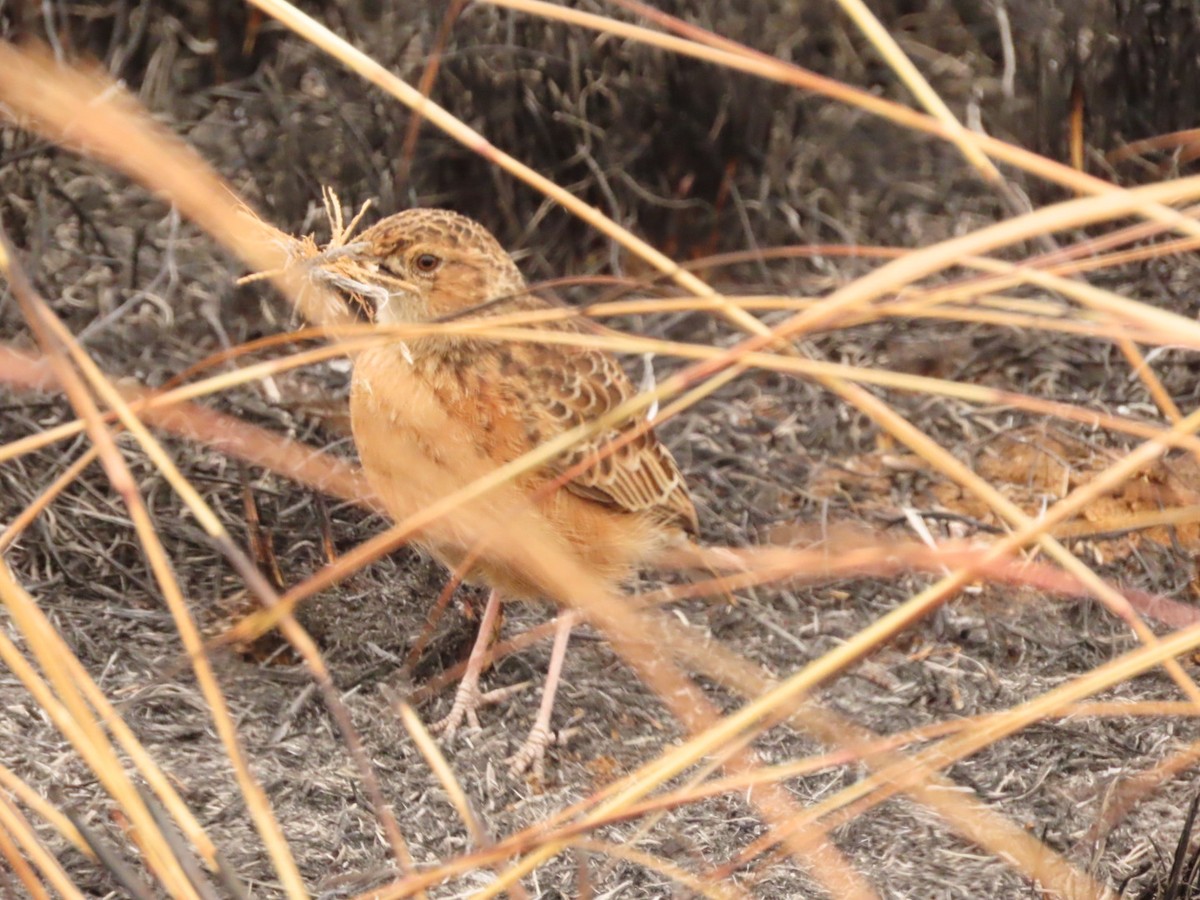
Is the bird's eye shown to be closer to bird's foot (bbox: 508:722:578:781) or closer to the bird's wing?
the bird's wing

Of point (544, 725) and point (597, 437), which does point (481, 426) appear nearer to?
point (597, 437)

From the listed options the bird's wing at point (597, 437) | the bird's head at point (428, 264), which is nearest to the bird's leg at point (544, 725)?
the bird's wing at point (597, 437)

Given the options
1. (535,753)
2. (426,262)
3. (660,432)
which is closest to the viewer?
(535,753)

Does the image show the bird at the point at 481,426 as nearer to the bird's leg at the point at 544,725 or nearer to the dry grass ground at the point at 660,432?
the bird's leg at the point at 544,725

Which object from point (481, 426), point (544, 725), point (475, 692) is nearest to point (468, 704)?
point (475, 692)

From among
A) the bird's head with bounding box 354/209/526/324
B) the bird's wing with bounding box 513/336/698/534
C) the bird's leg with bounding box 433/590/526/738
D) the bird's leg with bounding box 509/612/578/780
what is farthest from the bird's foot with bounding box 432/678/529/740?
the bird's head with bounding box 354/209/526/324

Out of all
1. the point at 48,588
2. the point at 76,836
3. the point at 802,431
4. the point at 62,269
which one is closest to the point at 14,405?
the point at 48,588

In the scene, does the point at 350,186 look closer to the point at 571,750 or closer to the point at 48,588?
the point at 48,588

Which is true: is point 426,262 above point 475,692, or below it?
above
